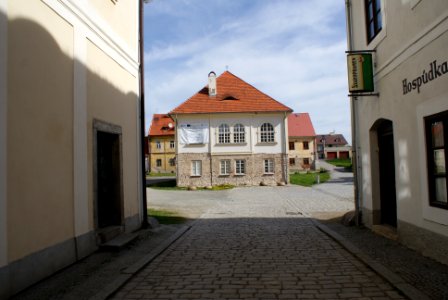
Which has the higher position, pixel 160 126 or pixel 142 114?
pixel 160 126

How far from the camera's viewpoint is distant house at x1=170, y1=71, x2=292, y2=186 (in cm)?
3331

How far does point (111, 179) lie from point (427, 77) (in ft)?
22.2

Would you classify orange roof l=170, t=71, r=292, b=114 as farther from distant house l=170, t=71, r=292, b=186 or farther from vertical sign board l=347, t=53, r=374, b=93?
vertical sign board l=347, t=53, r=374, b=93

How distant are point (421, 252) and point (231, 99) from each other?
28.9 meters

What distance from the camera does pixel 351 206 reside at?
51.5 ft

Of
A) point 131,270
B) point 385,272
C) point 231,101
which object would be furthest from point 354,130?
point 231,101

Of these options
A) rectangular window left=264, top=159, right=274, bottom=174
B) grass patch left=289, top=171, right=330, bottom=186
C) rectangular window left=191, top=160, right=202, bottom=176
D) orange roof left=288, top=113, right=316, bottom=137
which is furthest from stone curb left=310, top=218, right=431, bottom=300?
orange roof left=288, top=113, right=316, bottom=137

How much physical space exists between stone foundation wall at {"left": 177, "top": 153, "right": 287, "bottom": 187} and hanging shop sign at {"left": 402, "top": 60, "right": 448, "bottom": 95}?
1015 inches

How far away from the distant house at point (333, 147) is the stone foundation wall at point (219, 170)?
60.0m

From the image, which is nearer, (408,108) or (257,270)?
(257,270)

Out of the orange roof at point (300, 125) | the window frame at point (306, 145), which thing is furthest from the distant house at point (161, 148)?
the window frame at point (306, 145)

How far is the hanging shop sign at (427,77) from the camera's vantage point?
5998 mm

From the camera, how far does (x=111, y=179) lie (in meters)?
9.34

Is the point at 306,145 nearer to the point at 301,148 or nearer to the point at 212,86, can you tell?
the point at 301,148
